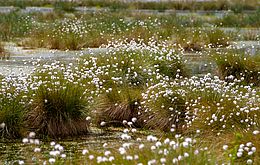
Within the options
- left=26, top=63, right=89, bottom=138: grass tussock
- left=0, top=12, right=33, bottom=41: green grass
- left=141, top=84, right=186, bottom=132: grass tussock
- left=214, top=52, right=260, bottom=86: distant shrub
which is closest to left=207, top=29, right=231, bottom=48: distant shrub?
left=214, top=52, right=260, bottom=86: distant shrub

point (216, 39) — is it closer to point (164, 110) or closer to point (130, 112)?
point (130, 112)

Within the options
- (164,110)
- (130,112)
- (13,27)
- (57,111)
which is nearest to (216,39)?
(13,27)

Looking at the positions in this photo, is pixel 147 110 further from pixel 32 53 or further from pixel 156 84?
pixel 32 53

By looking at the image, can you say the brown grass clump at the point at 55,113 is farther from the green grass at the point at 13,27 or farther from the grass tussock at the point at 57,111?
the green grass at the point at 13,27

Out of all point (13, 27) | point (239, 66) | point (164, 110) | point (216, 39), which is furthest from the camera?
point (13, 27)

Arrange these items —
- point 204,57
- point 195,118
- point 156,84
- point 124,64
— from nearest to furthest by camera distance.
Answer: point 195,118
point 156,84
point 124,64
point 204,57

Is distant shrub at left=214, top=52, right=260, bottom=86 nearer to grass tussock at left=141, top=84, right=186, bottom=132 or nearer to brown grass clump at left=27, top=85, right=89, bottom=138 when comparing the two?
grass tussock at left=141, top=84, right=186, bottom=132

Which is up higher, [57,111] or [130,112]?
[57,111]

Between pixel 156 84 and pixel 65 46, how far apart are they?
8.60 meters

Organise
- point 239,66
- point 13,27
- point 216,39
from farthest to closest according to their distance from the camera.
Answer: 1. point 13,27
2. point 216,39
3. point 239,66

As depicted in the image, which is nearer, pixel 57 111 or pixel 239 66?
pixel 57 111

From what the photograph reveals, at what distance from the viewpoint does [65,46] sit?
1819 centimetres

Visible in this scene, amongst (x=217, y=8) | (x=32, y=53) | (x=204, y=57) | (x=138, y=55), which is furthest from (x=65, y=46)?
(x=217, y=8)

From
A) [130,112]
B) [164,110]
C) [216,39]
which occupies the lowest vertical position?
[216,39]
